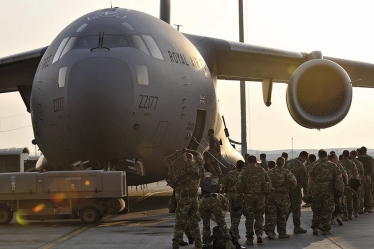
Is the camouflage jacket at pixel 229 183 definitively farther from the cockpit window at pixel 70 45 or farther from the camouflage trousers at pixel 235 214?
the cockpit window at pixel 70 45

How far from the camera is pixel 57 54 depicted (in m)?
17.3

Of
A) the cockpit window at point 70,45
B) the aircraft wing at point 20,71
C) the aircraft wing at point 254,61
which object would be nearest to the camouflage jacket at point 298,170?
the cockpit window at point 70,45

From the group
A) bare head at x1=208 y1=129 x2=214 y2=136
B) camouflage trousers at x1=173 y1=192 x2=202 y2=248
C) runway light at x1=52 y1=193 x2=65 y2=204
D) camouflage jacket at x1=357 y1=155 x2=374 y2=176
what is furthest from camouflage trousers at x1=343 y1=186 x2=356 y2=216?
runway light at x1=52 y1=193 x2=65 y2=204

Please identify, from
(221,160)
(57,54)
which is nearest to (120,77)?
(57,54)

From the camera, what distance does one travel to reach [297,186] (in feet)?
49.1

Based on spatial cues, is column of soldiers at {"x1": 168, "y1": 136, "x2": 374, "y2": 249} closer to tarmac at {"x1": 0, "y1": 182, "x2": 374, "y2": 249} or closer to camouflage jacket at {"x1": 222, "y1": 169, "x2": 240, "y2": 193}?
camouflage jacket at {"x1": 222, "y1": 169, "x2": 240, "y2": 193}

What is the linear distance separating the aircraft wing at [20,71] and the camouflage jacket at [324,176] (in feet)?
31.1

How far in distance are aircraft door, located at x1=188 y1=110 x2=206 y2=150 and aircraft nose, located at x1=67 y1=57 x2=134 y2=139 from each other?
3.05 meters

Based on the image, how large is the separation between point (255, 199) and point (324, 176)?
6.31ft

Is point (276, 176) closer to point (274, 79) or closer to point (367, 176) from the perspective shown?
point (367, 176)

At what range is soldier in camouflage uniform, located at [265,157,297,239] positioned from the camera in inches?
527

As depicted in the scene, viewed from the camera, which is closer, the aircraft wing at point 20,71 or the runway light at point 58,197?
the runway light at point 58,197

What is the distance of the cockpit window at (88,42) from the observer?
16734mm

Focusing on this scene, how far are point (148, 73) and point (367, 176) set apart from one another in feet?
21.1
